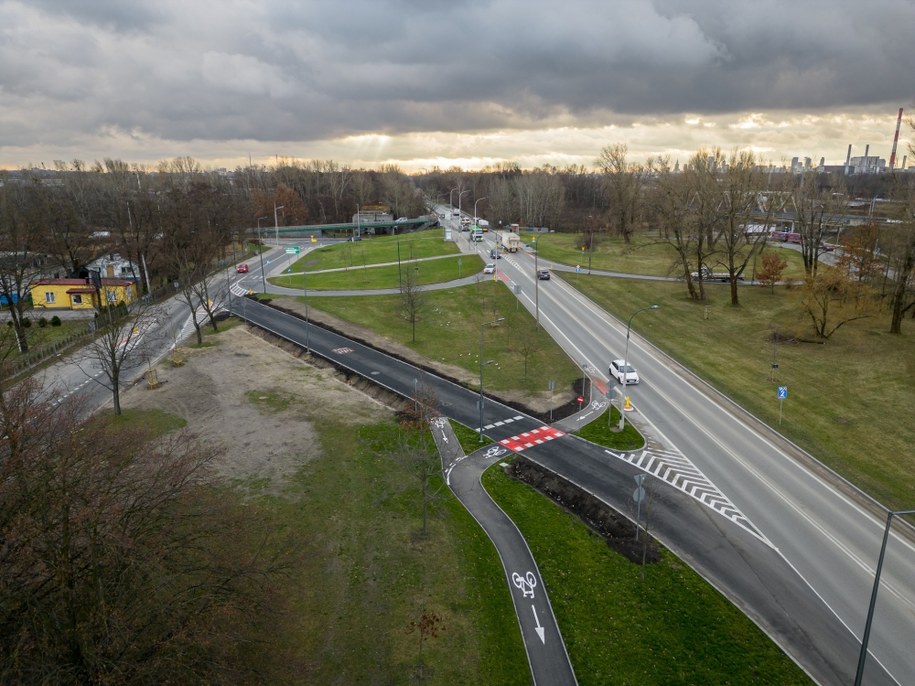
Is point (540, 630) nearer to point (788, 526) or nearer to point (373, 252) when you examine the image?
point (788, 526)

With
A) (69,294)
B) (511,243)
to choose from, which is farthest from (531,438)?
(511,243)

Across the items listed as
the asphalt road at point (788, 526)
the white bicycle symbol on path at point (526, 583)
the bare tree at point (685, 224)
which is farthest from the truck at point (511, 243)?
the white bicycle symbol on path at point (526, 583)

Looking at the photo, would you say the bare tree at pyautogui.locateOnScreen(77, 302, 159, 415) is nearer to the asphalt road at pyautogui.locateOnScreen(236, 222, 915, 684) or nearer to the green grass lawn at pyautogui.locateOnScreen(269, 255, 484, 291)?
the asphalt road at pyautogui.locateOnScreen(236, 222, 915, 684)

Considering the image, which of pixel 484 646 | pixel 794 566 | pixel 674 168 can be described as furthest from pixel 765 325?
pixel 674 168

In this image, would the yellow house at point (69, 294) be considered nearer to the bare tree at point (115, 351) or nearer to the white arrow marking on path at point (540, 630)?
the bare tree at point (115, 351)

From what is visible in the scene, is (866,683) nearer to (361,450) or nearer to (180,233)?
(361,450)
